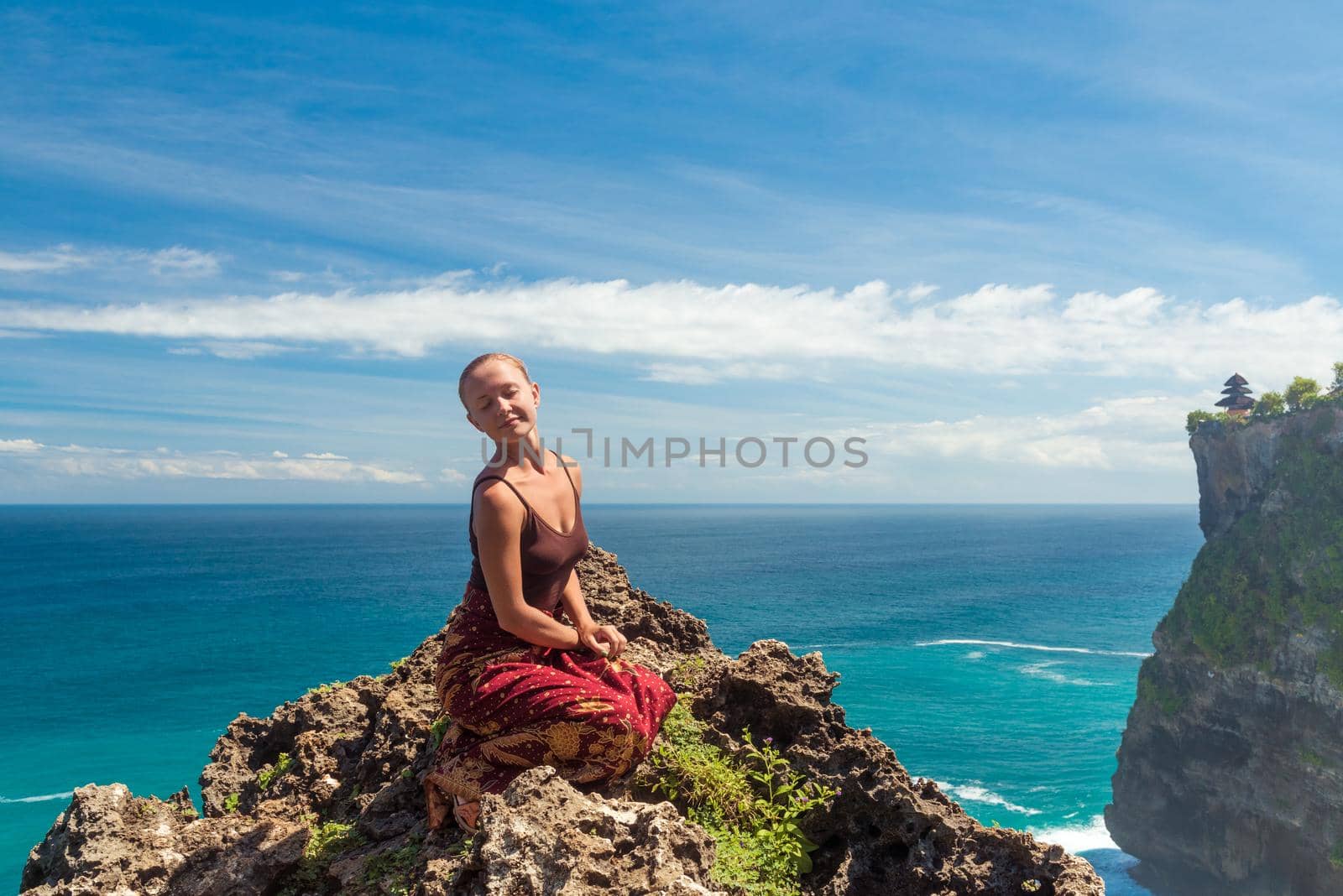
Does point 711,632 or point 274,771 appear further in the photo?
point 711,632

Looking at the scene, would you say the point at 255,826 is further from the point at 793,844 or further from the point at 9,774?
the point at 9,774

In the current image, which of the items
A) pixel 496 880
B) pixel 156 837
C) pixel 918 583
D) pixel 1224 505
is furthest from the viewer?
pixel 918 583

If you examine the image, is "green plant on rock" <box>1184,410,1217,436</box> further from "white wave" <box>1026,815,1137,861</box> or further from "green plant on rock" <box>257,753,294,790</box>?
"green plant on rock" <box>257,753,294,790</box>

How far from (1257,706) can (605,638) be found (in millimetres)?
45306

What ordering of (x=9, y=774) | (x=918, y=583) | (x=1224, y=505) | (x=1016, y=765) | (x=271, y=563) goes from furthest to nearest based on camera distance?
1. (x=271, y=563)
2. (x=918, y=583)
3. (x=1224, y=505)
4. (x=1016, y=765)
5. (x=9, y=774)

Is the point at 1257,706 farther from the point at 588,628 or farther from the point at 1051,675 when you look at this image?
the point at 588,628

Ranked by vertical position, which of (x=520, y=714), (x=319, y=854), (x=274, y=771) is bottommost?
(x=274, y=771)

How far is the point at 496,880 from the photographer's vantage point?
3.35 meters

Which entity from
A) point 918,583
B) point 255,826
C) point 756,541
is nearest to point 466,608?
point 255,826

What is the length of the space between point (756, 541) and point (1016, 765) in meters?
122

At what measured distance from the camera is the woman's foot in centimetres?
423

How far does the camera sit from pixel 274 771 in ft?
21.1

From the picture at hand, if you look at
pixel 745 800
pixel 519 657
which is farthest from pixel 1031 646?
pixel 519 657

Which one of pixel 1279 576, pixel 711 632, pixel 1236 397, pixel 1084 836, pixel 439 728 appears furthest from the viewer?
pixel 711 632
